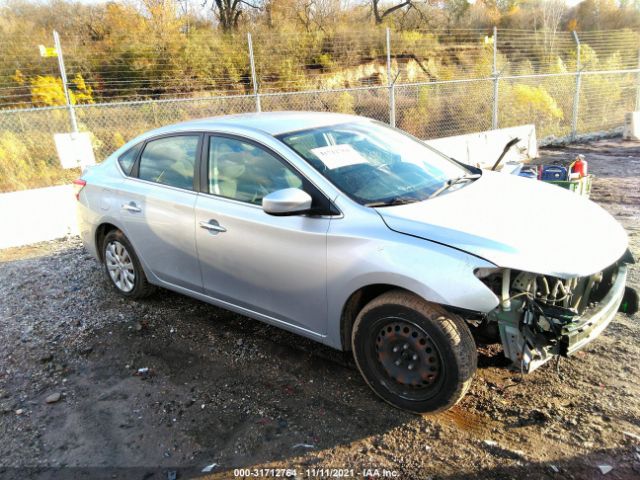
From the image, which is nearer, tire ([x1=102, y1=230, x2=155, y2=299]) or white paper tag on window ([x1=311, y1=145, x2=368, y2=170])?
white paper tag on window ([x1=311, y1=145, x2=368, y2=170])

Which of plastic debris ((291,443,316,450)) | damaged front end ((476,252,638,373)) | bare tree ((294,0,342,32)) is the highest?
bare tree ((294,0,342,32))

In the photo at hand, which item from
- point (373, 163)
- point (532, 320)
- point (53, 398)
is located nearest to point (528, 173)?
point (373, 163)

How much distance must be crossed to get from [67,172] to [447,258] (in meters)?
9.52

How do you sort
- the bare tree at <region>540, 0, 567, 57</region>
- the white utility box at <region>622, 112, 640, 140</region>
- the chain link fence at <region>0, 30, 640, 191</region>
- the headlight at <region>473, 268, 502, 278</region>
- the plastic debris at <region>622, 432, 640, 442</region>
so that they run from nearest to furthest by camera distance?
the headlight at <region>473, 268, 502, 278</region>
the plastic debris at <region>622, 432, 640, 442</region>
the chain link fence at <region>0, 30, 640, 191</region>
the white utility box at <region>622, 112, 640, 140</region>
the bare tree at <region>540, 0, 567, 57</region>

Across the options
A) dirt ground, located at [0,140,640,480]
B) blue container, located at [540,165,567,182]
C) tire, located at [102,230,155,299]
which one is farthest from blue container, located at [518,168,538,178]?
tire, located at [102,230,155,299]

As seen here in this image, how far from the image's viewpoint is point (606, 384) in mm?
3236

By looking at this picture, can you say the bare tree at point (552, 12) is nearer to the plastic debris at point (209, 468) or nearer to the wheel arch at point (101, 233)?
the wheel arch at point (101, 233)

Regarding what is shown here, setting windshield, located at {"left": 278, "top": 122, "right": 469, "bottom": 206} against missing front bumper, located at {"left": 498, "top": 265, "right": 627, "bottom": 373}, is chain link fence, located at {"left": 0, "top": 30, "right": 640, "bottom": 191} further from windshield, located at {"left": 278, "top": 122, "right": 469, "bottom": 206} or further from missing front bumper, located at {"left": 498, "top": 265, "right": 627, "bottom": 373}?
missing front bumper, located at {"left": 498, "top": 265, "right": 627, "bottom": 373}

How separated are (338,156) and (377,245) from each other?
85 cm

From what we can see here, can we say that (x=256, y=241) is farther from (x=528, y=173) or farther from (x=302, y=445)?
(x=528, y=173)

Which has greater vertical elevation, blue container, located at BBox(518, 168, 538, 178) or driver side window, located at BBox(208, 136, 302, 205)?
driver side window, located at BBox(208, 136, 302, 205)

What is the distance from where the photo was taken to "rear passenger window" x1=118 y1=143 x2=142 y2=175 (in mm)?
4618

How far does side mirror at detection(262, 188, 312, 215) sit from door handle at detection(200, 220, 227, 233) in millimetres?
694

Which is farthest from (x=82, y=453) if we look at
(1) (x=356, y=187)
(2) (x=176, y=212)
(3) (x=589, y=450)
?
(3) (x=589, y=450)
